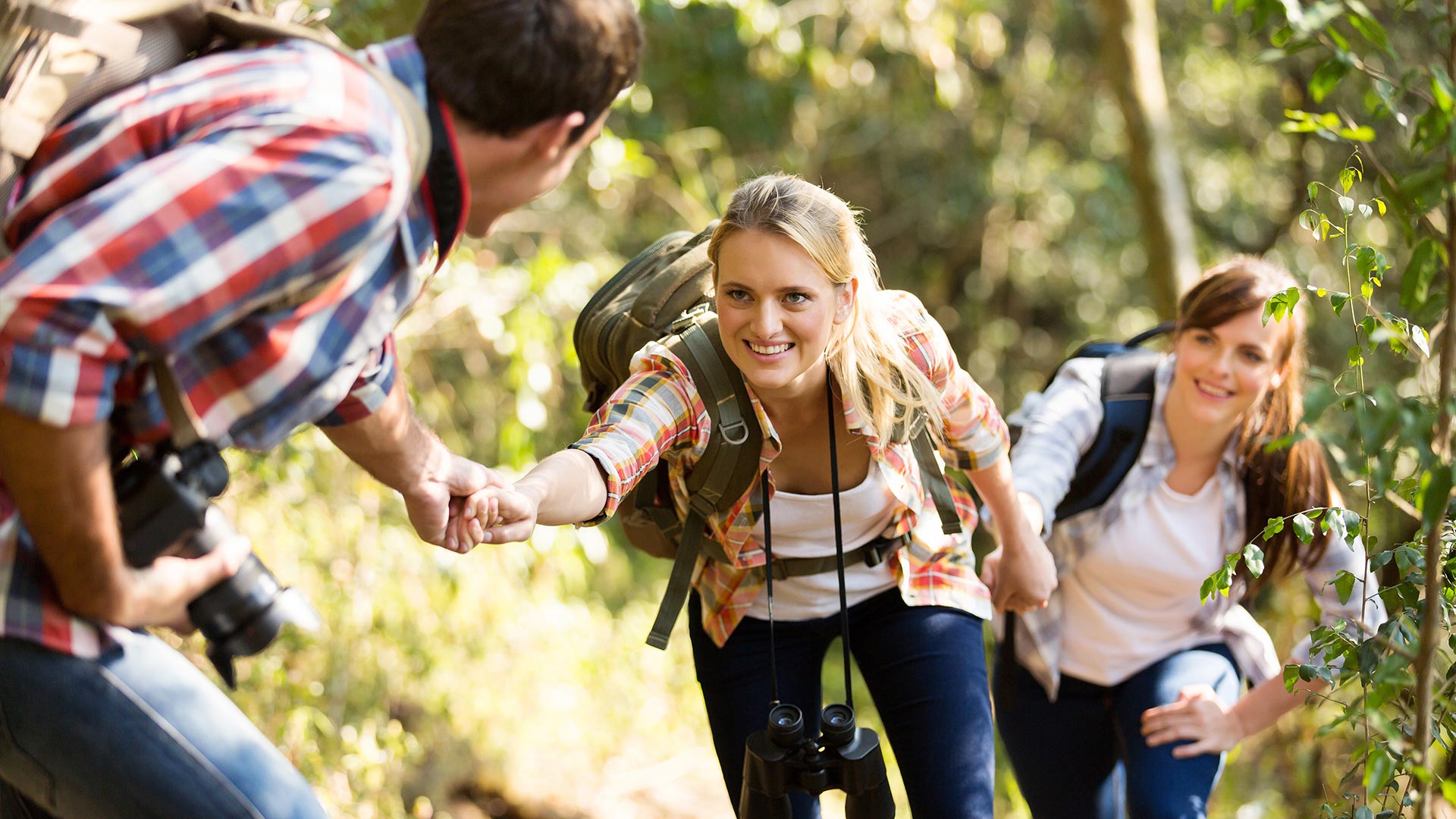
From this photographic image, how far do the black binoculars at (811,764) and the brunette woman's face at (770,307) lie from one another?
0.68 meters

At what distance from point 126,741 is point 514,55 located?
A: 0.96 meters

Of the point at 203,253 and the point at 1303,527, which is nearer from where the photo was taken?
the point at 203,253

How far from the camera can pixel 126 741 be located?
150 centimetres

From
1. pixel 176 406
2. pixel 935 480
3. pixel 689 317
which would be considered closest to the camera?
pixel 176 406

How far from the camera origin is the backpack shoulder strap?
127 inches

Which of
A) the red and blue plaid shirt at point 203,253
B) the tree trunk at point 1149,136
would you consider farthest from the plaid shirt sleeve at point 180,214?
the tree trunk at point 1149,136

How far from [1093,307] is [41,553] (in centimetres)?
890

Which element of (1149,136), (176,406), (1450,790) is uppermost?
(176,406)

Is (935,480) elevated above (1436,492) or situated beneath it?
situated beneath

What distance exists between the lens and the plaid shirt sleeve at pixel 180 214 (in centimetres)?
128

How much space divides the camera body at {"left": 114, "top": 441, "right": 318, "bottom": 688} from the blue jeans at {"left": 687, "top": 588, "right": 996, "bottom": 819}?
4.09ft

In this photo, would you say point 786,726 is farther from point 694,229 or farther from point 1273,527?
point 694,229

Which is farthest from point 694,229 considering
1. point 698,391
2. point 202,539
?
point 202,539

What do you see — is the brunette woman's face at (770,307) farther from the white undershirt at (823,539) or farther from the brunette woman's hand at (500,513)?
the brunette woman's hand at (500,513)
